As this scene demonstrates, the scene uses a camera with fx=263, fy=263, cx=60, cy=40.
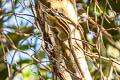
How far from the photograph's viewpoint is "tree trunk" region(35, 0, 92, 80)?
0.92 m

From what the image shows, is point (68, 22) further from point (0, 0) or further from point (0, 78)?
point (0, 78)

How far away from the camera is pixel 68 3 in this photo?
1.02m

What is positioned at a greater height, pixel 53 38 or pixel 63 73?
pixel 53 38

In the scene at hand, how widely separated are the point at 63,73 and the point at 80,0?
Answer: 171cm

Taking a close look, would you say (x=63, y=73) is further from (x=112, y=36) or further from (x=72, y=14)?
(x=112, y=36)

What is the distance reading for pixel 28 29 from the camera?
2641 millimetres

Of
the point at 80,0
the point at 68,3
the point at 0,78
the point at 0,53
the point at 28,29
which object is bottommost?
the point at 0,78

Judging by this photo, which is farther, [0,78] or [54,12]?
[0,78]

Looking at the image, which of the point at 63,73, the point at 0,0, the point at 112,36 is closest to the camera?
the point at 63,73

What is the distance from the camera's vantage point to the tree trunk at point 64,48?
36.4 inches

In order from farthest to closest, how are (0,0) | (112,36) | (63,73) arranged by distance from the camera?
Answer: (0,0) → (112,36) → (63,73)

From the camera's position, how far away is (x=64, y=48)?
3.12ft

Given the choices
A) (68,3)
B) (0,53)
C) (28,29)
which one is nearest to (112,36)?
(28,29)

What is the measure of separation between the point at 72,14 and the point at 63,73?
0.23 m
